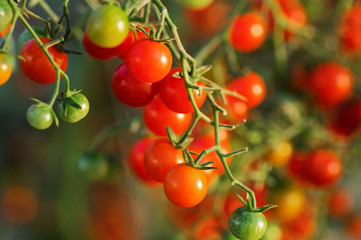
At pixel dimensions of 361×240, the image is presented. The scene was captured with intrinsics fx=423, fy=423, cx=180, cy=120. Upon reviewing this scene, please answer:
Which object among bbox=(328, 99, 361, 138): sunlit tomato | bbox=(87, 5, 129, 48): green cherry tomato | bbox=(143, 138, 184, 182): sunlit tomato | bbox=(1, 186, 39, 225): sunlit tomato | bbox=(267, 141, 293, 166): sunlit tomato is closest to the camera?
bbox=(87, 5, 129, 48): green cherry tomato

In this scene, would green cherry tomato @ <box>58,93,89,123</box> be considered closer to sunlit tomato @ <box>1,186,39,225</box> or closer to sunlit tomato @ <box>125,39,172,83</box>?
sunlit tomato @ <box>125,39,172,83</box>

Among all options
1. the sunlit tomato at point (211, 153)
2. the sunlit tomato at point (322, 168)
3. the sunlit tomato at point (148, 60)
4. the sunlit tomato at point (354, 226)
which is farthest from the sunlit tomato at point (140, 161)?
the sunlit tomato at point (354, 226)

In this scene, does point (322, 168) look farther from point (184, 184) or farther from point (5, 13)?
point (5, 13)

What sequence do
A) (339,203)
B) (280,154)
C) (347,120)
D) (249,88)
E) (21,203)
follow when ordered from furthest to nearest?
(21,203), (339,203), (347,120), (280,154), (249,88)

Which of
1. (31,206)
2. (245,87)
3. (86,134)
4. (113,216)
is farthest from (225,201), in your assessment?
(31,206)

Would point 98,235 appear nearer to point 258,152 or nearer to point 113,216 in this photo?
point 113,216

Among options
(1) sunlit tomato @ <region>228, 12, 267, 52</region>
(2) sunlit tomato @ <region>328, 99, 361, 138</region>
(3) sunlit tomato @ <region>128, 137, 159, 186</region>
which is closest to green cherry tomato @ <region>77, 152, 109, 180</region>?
(3) sunlit tomato @ <region>128, 137, 159, 186</region>

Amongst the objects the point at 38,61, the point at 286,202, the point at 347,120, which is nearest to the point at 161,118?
the point at 38,61
